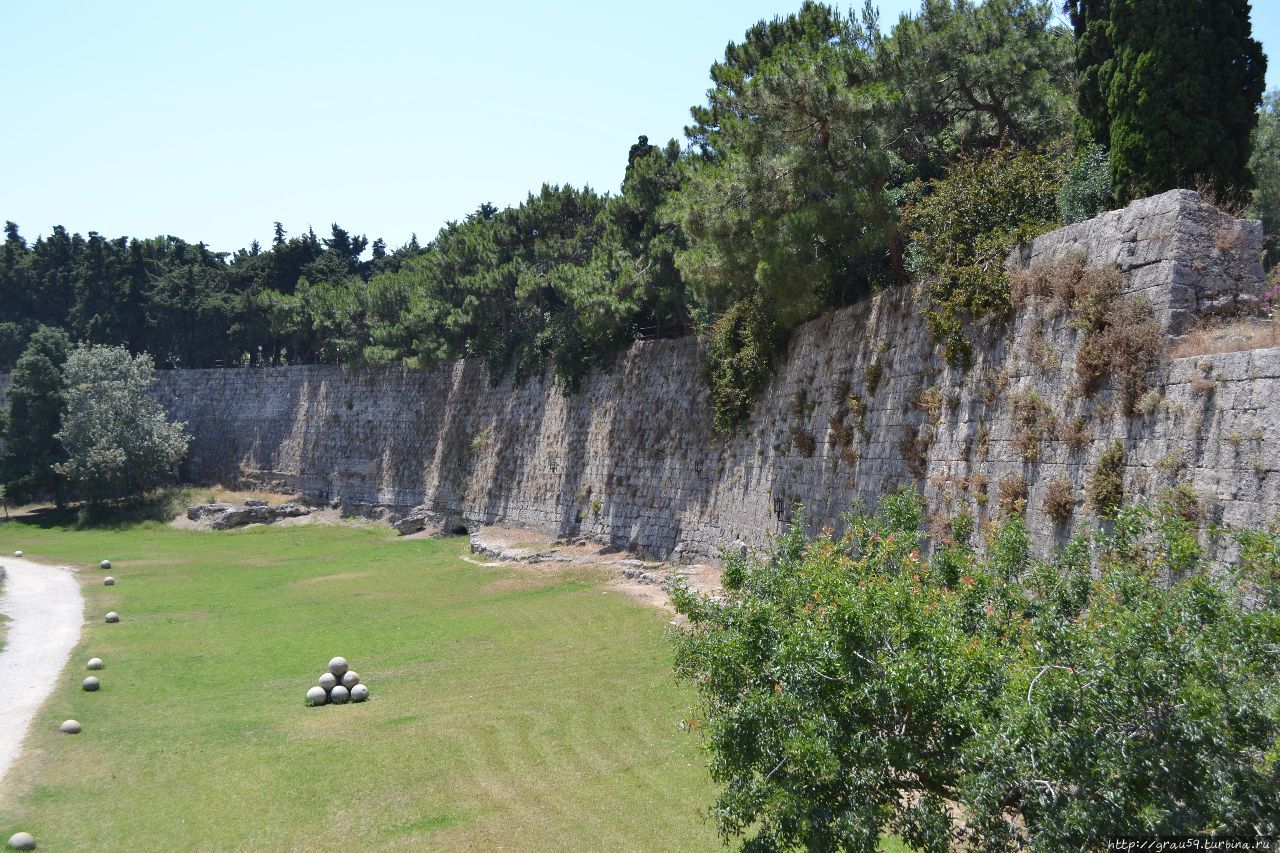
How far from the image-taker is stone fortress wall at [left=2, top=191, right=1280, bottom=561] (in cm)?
1025

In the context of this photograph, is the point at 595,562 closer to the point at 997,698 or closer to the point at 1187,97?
the point at 1187,97

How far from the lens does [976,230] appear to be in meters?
14.8

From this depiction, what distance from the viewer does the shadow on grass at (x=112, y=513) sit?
148 ft

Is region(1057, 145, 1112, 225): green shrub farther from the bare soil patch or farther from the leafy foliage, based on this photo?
the bare soil patch

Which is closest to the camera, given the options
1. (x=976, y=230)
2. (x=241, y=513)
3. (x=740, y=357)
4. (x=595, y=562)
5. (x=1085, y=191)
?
(x=1085, y=191)

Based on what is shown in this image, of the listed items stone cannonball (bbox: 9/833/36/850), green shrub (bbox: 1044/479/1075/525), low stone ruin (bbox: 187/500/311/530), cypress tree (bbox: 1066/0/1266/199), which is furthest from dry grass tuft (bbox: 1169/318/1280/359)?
low stone ruin (bbox: 187/500/311/530)

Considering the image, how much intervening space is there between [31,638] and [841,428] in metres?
18.9

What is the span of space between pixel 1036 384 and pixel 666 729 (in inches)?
273

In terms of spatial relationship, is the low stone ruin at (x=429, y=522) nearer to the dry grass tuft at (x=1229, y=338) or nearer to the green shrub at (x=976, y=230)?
the green shrub at (x=976, y=230)

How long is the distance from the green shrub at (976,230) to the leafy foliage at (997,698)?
20.1ft

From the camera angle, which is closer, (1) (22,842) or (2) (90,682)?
(1) (22,842)

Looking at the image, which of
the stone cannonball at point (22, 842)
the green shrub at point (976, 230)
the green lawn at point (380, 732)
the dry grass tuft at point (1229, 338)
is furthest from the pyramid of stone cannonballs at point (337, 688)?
the dry grass tuft at point (1229, 338)

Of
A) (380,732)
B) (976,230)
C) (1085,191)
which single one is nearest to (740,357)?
(976,230)

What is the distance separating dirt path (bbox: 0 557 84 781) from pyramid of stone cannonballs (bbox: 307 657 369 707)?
4.33 meters
